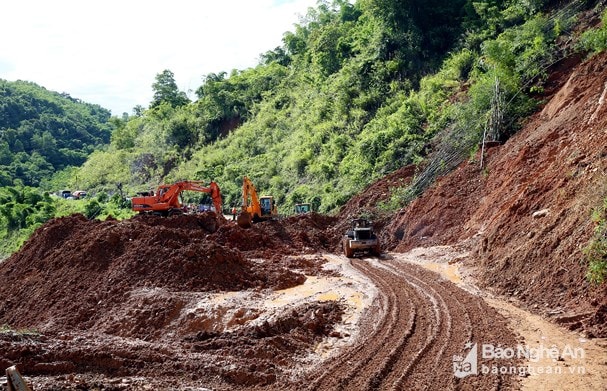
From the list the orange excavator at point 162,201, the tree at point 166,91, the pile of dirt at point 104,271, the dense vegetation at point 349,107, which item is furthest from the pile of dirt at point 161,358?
the tree at point 166,91

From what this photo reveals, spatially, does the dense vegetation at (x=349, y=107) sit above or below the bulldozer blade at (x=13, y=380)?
above

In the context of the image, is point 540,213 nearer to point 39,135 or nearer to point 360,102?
point 360,102

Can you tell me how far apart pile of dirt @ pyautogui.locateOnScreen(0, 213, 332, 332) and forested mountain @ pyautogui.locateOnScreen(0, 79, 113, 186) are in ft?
253

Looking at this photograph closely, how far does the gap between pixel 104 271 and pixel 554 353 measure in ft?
50.5

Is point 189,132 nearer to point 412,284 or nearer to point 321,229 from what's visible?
point 321,229

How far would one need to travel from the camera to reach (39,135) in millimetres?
109938

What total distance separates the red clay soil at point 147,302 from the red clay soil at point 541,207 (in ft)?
18.8

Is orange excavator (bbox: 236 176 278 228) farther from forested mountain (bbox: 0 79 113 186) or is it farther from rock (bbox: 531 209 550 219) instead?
forested mountain (bbox: 0 79 113 186)

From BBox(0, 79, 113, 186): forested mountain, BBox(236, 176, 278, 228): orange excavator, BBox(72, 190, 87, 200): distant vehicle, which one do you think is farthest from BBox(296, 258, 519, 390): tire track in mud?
BBox(0, 79, 113, 186): forested mountain

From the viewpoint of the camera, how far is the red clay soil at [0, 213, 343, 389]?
33.2ft

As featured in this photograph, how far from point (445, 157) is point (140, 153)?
5511cm

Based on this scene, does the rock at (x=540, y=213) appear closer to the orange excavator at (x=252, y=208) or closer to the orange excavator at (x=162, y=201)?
the orange excavator at (x=252, y=208)

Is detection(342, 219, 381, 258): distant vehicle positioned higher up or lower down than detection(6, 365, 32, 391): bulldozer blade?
lower down

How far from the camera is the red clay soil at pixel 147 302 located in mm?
10125
